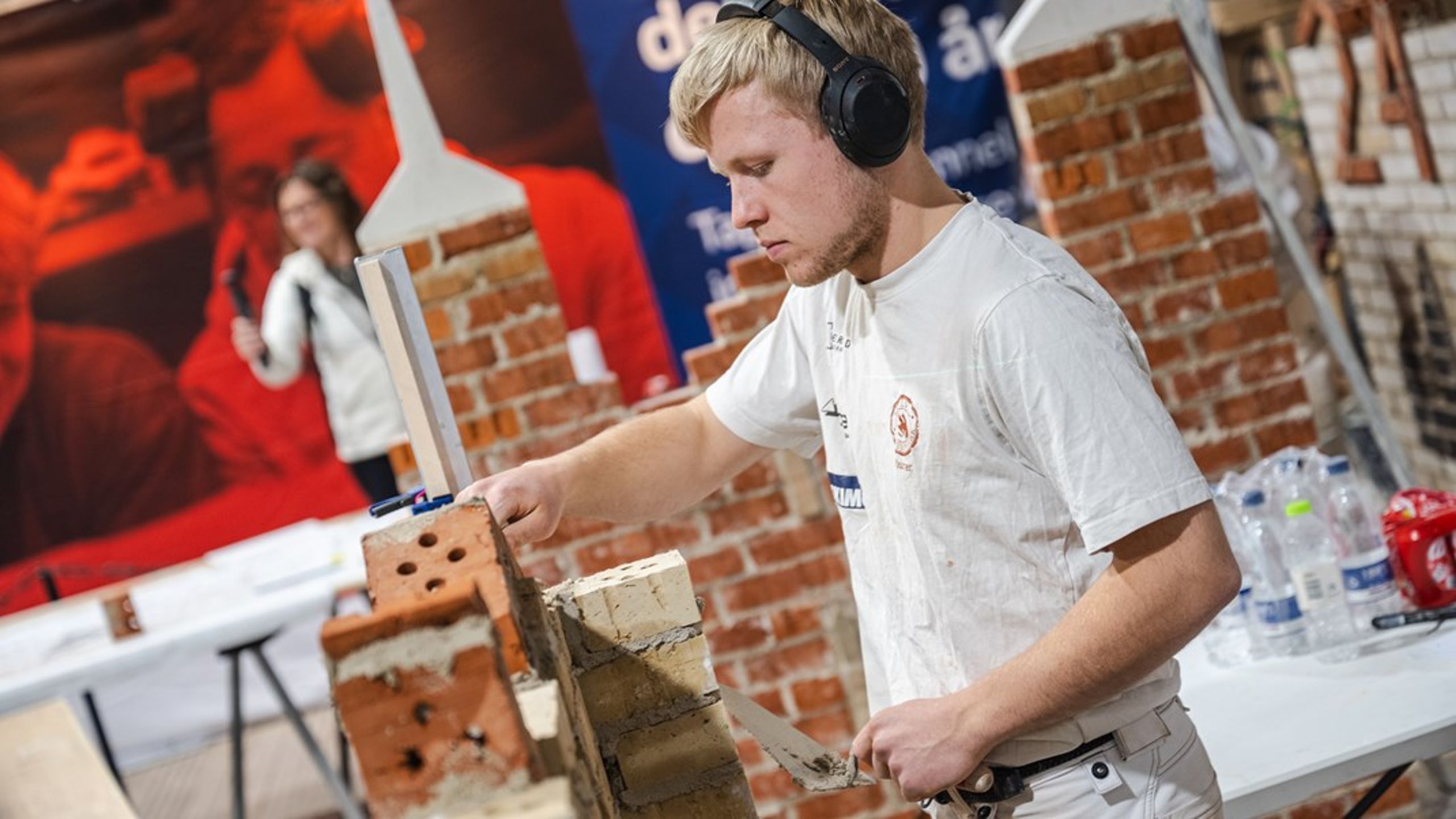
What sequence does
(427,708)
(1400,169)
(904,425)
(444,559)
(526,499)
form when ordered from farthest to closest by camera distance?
(1400,169) → (526,499) → (904,425) → (444,559) → (427,708)

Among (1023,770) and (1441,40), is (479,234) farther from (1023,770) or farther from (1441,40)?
(1441,40)

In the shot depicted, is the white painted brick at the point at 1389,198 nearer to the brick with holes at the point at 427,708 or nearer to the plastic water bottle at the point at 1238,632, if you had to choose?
the plastic water bottle at the point at 1238,632

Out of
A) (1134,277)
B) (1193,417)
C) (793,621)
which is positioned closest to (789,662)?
(793,621)

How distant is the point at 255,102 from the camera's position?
6738mm

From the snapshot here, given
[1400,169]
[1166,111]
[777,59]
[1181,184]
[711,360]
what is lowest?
[1400,169]

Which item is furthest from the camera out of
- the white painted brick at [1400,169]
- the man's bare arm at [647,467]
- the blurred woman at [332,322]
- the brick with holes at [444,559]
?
the blurred woman at [332,322]

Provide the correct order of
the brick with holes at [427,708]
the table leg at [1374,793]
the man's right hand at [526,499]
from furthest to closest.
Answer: the table leg at [1374,793]
the man's right hand at [526,499]
the brick with holes at [427,708]

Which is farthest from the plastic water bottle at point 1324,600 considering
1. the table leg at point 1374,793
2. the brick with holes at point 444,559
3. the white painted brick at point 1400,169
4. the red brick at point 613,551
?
the white painted brick at point 1400,169

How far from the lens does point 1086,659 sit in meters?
1.82

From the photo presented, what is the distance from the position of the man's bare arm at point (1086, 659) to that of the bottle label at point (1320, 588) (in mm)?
1096

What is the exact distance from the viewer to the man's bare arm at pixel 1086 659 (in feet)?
5.85

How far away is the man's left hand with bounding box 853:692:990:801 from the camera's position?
188 cm

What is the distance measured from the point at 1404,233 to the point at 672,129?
291cm

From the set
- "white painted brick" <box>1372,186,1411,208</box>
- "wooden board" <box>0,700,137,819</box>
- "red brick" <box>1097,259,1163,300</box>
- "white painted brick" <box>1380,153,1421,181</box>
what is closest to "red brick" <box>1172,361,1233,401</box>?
"red brick" <box>1097,259,1163,300</box>
